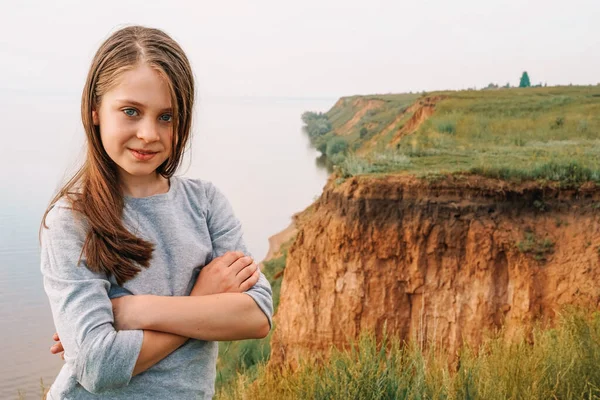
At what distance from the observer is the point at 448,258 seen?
360 inches

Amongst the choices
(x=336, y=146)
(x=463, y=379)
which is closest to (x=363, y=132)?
(x=336, y=146)

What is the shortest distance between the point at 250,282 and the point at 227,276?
0.11 metres

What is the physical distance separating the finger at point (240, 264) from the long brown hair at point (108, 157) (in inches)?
11.4

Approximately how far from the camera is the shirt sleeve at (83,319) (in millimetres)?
1701

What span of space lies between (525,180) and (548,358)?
5.84m

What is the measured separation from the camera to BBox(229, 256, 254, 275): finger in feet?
6.60

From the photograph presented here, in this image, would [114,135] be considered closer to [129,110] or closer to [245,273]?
[129,110]

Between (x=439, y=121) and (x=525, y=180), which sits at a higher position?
(x=439, y=121)

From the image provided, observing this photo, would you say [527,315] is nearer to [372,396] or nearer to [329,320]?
[329,320]

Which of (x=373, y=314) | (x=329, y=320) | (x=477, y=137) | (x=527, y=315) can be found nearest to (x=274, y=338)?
(x=329, y=320)

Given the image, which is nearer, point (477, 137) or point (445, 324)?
point (445, 324)

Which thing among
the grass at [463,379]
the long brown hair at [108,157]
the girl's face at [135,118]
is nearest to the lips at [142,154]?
the girl's face at [135,118]

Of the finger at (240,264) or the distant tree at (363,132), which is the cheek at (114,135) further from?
the distant tree at (363,132)

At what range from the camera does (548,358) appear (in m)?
3.65
